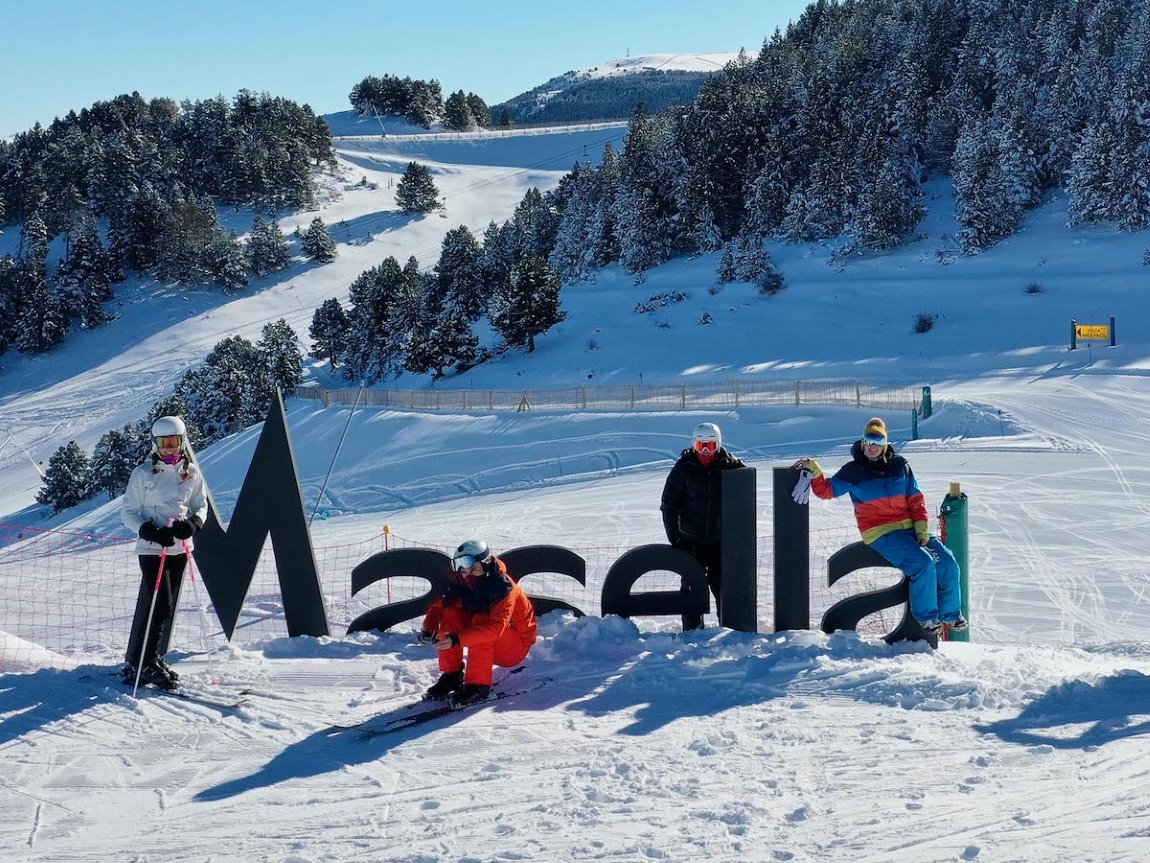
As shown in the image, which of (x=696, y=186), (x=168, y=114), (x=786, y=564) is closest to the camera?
(x=786, y=564)

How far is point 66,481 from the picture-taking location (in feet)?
125

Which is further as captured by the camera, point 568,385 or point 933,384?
point 568,385

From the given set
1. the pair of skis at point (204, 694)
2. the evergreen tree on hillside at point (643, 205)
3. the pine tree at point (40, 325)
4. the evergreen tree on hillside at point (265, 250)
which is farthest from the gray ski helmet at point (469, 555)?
the evergreen tree on hillside at point (265, 250)

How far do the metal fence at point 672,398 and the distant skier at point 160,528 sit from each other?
16.7 metres

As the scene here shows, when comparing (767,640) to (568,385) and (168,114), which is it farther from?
(168,114)

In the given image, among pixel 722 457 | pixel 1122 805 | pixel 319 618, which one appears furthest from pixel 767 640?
A: pixel 319 618

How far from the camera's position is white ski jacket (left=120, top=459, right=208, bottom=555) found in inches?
262

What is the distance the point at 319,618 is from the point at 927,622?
471 centimetres

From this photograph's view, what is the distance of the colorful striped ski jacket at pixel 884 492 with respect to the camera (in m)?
7.02

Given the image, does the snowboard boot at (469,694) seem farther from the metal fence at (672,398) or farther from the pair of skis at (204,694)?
the metal fence at (672,398)

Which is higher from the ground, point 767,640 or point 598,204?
point 598,204

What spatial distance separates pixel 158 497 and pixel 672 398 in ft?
72.0

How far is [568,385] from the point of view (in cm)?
3791

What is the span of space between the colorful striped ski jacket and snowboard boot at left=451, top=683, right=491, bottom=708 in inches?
110
